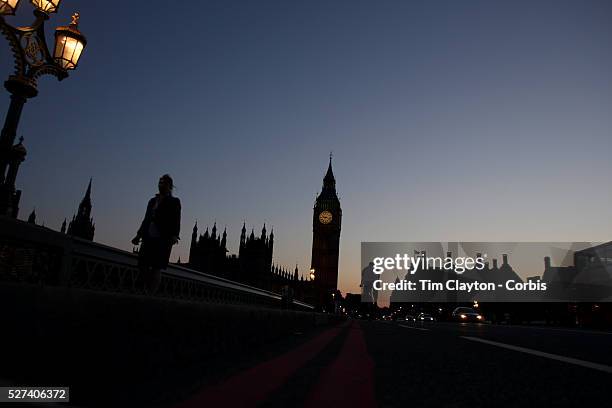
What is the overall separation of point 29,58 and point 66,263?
21.6 feet

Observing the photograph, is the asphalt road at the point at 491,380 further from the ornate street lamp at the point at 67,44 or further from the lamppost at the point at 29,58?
the ornate street lamp at the point at 67,44

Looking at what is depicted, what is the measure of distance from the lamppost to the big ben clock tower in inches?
5978

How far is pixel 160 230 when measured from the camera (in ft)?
22.1

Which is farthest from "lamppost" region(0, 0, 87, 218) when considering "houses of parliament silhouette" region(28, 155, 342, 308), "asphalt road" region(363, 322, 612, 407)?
"houses of parliament silhouette" region(28, 155, 342, 308)

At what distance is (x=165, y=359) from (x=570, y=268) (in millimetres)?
57551

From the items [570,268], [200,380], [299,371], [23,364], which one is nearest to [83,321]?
[23,364]

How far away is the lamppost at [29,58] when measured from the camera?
876 cm

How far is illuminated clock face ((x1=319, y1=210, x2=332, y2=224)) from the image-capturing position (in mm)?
174500

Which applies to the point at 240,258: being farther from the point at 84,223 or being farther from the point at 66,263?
the point at 66,263

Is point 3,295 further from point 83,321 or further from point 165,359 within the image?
point 165,359

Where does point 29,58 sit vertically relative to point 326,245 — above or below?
below

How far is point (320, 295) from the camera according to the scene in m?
163

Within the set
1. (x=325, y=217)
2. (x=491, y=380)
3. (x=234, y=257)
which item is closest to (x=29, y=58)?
(x=491, y=380)

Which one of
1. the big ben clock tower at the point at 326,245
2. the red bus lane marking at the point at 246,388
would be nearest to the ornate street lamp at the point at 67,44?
the red bus lane marking at the point at 246,388
